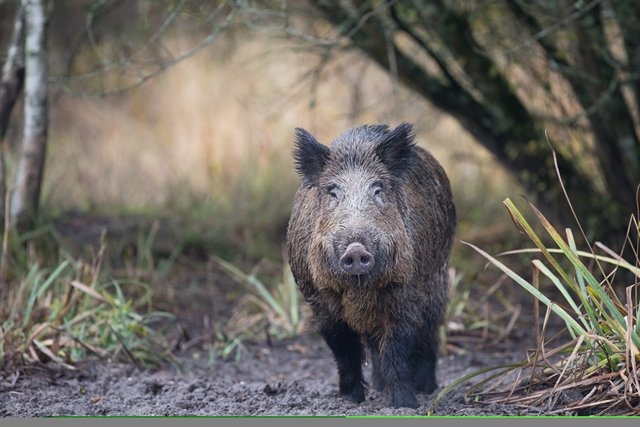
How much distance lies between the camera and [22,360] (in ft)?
17.7

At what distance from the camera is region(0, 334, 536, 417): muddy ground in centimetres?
459

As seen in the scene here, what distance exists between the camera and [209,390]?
198 inches

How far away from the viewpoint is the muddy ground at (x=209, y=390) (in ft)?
15.1

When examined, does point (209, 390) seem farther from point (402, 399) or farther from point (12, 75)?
point (12, 75)

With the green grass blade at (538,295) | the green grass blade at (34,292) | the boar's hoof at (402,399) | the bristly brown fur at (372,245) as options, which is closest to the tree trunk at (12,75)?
the green grass blade at (34,292)

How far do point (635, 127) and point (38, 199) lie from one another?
14.1 feet

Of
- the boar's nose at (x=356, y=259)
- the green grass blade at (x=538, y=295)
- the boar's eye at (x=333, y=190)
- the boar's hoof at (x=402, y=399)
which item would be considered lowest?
the boar's hoof at (x=402, y=399)

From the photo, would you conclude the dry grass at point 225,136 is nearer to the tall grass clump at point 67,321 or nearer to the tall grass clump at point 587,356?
the tall grass clump at point 67,321

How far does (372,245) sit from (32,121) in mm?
3362

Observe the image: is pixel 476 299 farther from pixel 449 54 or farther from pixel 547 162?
pixel 449 54

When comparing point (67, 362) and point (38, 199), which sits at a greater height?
Answer: point (38, 199)

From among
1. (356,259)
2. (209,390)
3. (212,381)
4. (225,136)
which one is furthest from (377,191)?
(225,136)

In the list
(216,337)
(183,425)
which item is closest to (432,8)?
(216,337)

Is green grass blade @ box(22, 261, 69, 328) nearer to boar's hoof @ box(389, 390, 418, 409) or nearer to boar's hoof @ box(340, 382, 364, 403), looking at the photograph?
boar's hoof @ box(340, 382, 364, 403)
